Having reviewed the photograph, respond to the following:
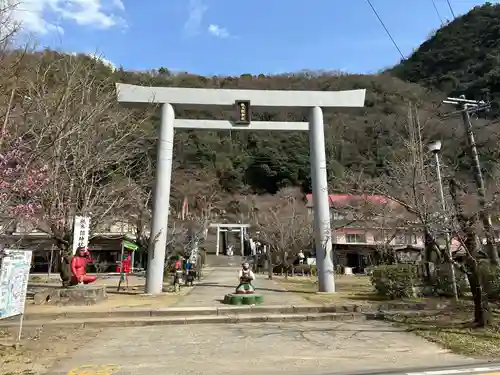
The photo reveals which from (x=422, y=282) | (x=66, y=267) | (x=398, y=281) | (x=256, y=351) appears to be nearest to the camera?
(x=256, y=351)

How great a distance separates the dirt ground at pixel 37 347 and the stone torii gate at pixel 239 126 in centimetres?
504

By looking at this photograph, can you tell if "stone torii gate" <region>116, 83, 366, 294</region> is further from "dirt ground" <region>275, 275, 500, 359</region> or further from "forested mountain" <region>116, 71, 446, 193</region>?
"forested mountain" <region>116, 71, 446, 193</region>

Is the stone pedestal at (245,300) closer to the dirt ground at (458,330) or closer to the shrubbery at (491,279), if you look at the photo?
the dirt ground at (458,330)

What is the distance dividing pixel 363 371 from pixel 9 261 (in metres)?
5.69

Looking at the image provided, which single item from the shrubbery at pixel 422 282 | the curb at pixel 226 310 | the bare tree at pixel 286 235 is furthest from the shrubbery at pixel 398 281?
the bare tree at pixel 286 235

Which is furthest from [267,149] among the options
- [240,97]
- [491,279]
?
[491,279]

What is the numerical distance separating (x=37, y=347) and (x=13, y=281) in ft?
3.96

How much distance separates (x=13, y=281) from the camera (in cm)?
593

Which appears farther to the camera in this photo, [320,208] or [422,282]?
[320,208]

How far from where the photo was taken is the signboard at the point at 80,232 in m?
11.1

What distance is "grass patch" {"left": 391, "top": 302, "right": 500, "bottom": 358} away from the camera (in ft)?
19.0

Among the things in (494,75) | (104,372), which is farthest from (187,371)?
(494,75)

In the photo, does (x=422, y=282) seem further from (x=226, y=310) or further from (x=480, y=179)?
(x=226, y=310)

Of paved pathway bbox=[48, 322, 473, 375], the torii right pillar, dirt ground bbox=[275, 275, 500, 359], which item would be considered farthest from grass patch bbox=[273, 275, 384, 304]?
paved pathway bbox=[48, 322, 473, 375]
